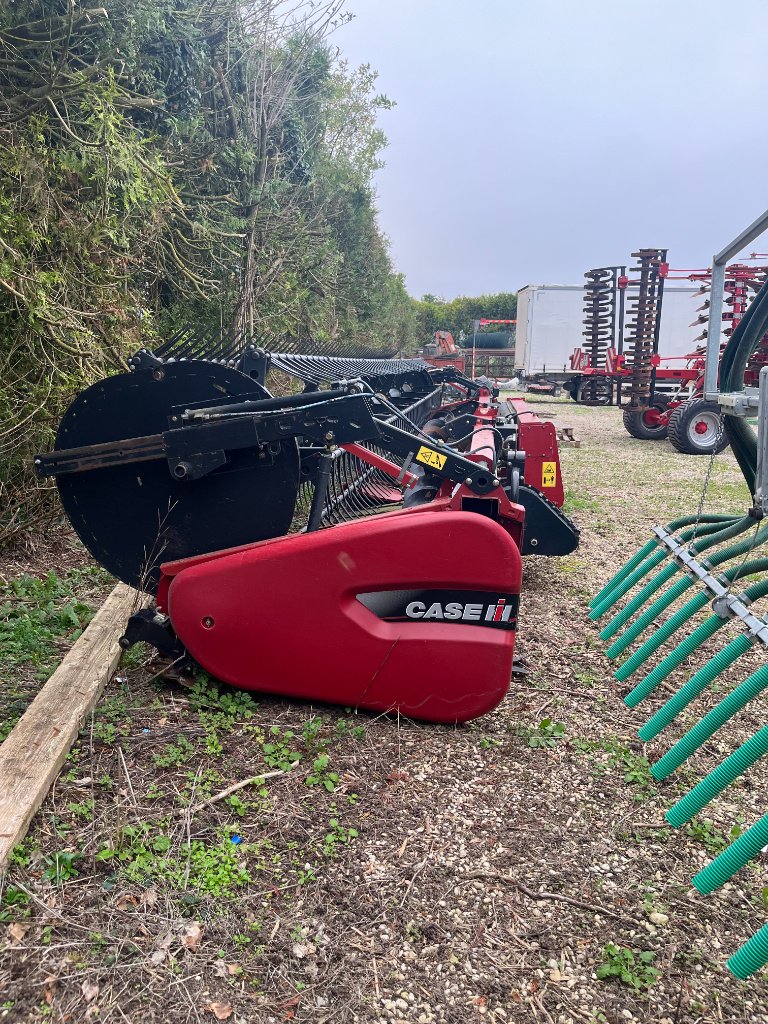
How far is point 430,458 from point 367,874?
1.63 m

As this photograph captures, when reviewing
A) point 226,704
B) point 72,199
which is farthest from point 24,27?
point 226,704

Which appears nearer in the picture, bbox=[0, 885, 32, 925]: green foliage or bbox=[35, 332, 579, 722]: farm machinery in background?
bbox=[0, 885, 32, 925]: green foliage

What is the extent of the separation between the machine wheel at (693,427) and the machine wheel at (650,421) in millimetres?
1434

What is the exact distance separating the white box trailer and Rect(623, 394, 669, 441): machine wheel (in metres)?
10.5

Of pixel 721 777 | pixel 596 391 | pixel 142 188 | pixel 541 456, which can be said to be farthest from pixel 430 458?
pixel 596 391

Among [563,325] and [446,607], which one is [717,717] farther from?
[563,325]

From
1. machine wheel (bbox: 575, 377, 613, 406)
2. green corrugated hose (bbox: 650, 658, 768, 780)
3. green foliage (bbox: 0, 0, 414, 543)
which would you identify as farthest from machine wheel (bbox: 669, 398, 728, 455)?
green corrugated hose (bbox: 650, 658, 768, 780)

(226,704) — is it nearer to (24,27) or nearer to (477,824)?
(477,824)

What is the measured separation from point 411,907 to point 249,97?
35.9 feet

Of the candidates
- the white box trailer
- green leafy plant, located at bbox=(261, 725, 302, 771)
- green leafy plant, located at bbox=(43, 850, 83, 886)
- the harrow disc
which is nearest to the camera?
green leafy plant, located at bbox=(43, 850, 83, 886)

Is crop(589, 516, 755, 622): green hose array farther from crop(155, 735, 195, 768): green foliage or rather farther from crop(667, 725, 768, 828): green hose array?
crop(155, 735, 195, 768): green foliage

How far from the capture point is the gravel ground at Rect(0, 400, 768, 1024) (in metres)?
1.75

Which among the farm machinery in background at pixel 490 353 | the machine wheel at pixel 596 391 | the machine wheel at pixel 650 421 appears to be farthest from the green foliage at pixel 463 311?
the machine wheel at pixel 650 421

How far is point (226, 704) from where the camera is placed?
2.90 metres
